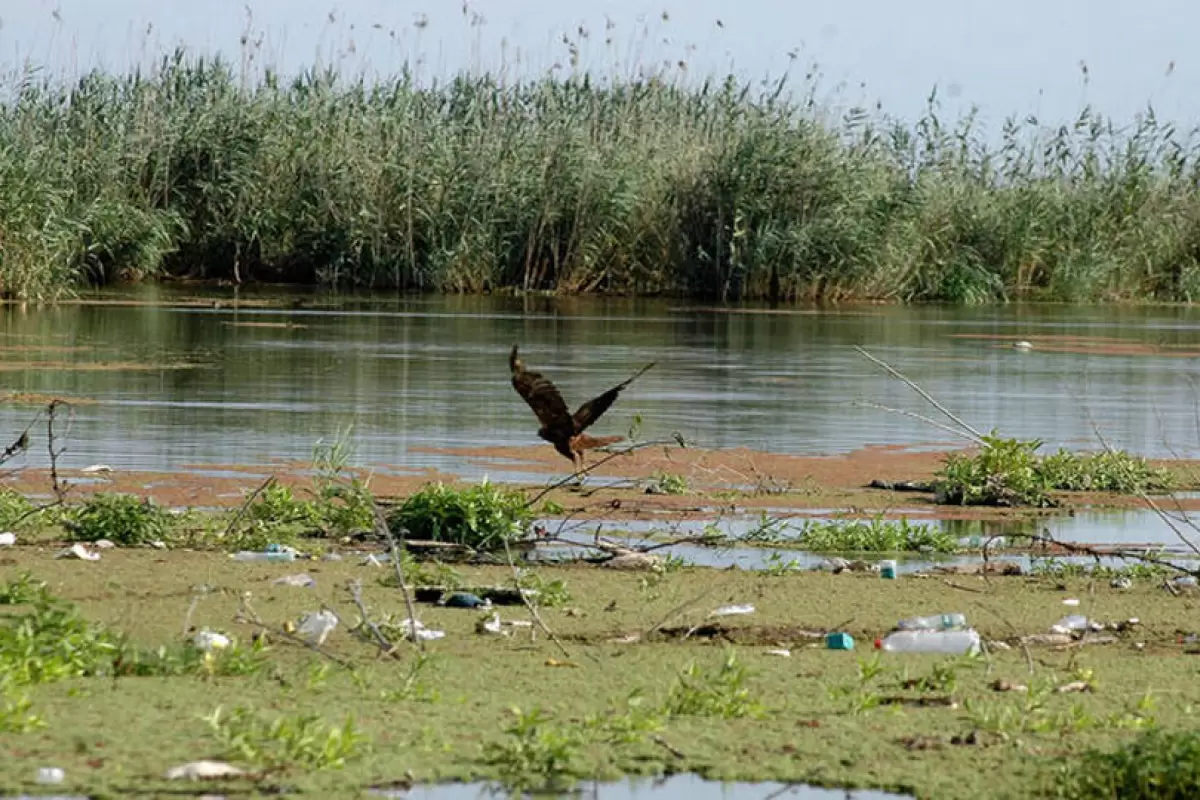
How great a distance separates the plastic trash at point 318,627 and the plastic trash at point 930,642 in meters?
1.95

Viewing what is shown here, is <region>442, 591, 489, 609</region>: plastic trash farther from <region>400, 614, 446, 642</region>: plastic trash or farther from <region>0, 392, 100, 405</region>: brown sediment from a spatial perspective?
<region>0, 392, 100, 405</region>: brown sediment

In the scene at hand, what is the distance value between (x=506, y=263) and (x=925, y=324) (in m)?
8.26

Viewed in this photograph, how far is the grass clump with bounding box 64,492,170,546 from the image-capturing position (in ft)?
32.6

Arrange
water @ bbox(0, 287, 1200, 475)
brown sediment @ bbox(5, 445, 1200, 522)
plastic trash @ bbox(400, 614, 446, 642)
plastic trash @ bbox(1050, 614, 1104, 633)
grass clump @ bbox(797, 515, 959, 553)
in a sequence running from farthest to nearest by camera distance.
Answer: water @ bbox(0, 287, 1200, 475)
brown sediment @ bbox(5, 445, 1200, 522)
grass clump @ bbox(797, 515, 959, 553)
plastic trash @ bbox(1050, 614, 1104, 633)
plastic trash @ bbox(400, 614, 446, 642)

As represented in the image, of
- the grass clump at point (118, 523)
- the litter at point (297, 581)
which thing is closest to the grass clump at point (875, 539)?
the litter at point (297, 581)

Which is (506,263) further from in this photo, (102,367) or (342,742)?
(342,742)

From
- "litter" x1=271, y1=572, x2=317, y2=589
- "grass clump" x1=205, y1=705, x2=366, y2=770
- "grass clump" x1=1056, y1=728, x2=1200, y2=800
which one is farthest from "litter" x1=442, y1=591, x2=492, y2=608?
"grass clump" x1=1056, y1=728, x2=1200, y2=800

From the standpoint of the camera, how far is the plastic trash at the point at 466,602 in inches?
340

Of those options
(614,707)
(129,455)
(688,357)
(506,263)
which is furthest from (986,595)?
(506,263)

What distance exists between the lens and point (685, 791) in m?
6.05

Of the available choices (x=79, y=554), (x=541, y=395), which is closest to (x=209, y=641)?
(x=79, y=554)

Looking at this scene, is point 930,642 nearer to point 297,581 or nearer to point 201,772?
point 297,581

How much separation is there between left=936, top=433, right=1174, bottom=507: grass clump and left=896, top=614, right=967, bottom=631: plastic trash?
11.2 feet

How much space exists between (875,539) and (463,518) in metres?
2.03
